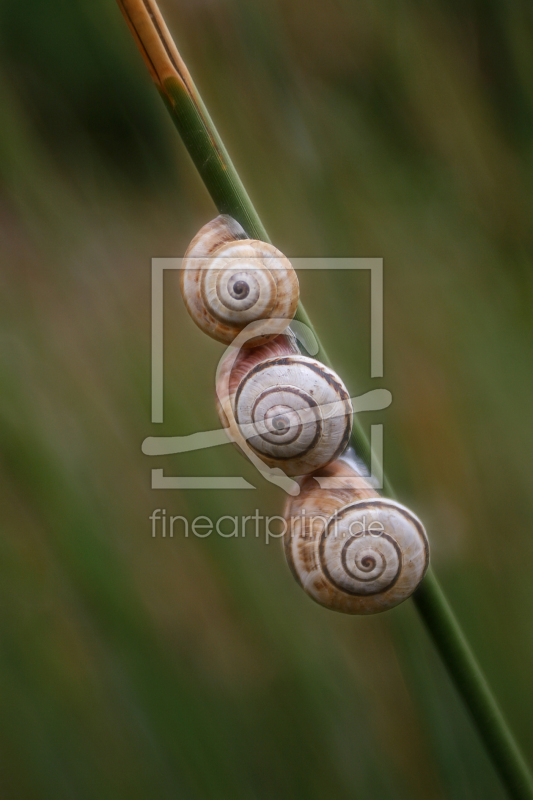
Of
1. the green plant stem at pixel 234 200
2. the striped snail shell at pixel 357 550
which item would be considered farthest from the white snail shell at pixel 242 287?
the striped snail shell at pixel 357 550

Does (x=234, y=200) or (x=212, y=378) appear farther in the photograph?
(x=212, y=378)

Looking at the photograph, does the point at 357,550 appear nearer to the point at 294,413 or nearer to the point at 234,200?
the point at 294,413

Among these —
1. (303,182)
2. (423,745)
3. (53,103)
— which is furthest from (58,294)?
(423,745)

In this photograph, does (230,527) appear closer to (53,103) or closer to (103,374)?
(103,374)

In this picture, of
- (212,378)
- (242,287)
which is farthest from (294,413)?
(212,378)

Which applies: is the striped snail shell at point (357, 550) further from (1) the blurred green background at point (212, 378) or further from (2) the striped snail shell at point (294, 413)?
(1) the blurred green background at point (212, 378)

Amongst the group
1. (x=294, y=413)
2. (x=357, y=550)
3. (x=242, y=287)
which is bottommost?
(x=357, y=550)
